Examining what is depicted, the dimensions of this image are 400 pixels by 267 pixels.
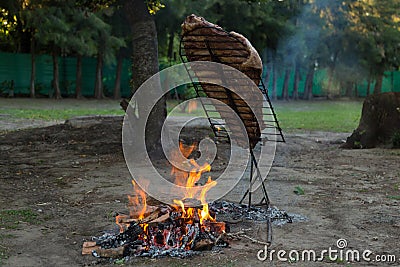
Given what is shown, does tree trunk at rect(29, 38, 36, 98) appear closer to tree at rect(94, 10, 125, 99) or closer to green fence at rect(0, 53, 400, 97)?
green fence at rect(0, 53, 400, 97)

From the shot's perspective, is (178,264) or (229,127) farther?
(229,127)

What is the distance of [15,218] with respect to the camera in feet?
19.0

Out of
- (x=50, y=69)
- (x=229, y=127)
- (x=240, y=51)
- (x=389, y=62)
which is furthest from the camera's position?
(x=389, y=62)

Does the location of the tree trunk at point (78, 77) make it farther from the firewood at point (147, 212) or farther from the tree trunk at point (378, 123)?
the firewood at point (147, 212)

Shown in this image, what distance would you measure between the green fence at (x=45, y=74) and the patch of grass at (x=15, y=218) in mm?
22345

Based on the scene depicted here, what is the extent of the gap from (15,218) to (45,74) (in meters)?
23.6

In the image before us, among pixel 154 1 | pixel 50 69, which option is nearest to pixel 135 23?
pixel 154 1

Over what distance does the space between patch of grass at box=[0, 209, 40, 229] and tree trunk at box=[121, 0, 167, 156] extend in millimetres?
3858

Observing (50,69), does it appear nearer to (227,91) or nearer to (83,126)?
(83,126)

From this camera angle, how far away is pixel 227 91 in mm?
5305

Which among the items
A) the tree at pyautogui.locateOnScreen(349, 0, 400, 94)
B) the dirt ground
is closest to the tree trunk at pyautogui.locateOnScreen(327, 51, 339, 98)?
the tree at pyautogui.locateOnScreen(349, 0, 400, 94)

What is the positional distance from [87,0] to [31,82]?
17.1 metres

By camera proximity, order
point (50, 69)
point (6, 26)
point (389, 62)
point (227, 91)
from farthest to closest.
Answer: point (389, 62), point (50, 69), point (6, 26), point (227, 91)

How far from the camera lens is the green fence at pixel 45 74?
2717 cm
